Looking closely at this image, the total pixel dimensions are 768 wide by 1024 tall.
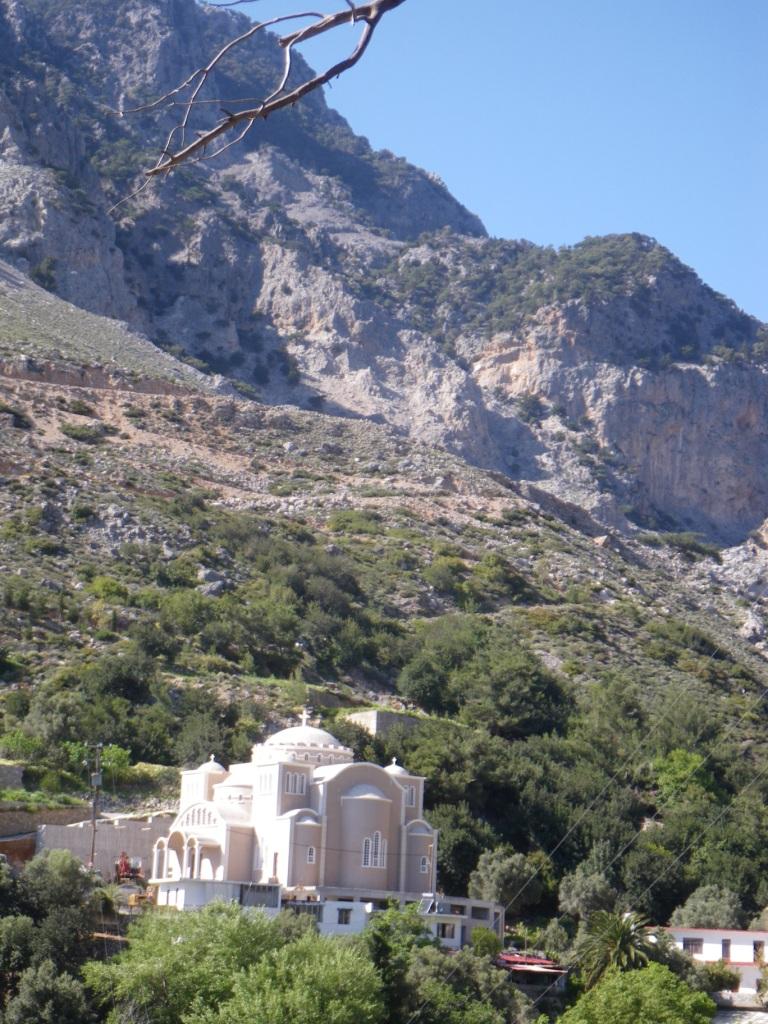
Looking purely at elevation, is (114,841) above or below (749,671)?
below

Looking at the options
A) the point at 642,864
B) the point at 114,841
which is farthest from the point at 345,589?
the point at 114,841

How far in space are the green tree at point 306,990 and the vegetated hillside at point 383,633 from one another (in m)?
12.4

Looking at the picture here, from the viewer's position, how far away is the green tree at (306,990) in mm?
27109

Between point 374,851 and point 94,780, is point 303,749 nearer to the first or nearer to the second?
point 374,851

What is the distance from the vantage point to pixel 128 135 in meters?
141

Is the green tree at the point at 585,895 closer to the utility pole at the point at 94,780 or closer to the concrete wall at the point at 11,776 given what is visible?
the utility pole at the point at 94,780

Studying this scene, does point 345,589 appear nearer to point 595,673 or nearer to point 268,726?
point 595,673

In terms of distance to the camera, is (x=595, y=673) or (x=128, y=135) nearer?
(x=595, y=673)

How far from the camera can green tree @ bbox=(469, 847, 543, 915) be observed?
40.0 metres

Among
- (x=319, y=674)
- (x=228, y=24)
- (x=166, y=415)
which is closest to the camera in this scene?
(x=319, y=674)

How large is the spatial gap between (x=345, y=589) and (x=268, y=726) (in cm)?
1853

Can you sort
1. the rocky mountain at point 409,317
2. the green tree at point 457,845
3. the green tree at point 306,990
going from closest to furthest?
the green tree at point 306,990 < the green tree at point 457,845 < the rocky mountain at point 409,317

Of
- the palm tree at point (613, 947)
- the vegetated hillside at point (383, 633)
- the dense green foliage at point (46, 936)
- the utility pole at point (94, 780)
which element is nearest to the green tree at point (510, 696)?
the vegetated hillside at point (383, 633)

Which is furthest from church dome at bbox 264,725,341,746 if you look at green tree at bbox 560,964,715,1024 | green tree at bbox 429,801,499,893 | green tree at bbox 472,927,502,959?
green tree at bbox 560,964,715,1024
